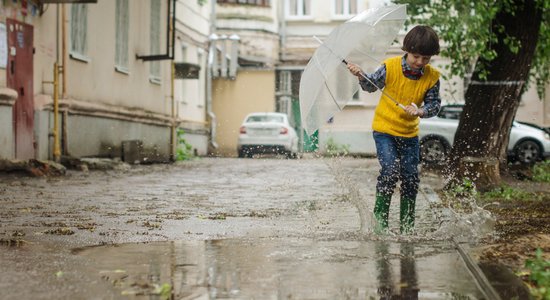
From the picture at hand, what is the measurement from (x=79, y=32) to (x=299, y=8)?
24.1 meters

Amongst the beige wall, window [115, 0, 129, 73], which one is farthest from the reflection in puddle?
the beige wall

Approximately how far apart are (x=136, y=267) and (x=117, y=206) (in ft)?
16.7

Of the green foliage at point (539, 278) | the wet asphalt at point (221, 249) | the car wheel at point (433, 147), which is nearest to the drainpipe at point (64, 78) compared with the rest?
the wet asphalt at point (221, 249)

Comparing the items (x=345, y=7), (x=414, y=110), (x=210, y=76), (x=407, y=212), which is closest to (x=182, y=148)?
(x=210, y=76)

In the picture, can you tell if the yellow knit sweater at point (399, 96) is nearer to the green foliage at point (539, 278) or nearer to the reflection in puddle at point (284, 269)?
the reflection in puddle at point (284, 269)

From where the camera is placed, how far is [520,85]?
1444cm

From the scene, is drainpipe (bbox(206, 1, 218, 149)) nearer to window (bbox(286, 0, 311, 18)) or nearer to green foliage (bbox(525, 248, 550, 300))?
window (bbox(286, 0, 311, 18))

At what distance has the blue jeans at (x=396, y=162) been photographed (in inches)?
295

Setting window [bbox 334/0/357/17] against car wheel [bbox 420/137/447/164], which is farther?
window [bbox 334/0/357/17]

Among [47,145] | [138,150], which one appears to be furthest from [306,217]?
[138,150]

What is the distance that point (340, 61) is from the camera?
736cm

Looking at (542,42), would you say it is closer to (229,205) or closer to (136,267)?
(229,205)

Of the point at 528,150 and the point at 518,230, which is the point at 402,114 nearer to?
the point at 518,230

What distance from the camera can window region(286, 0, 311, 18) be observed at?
43375 millimetres
